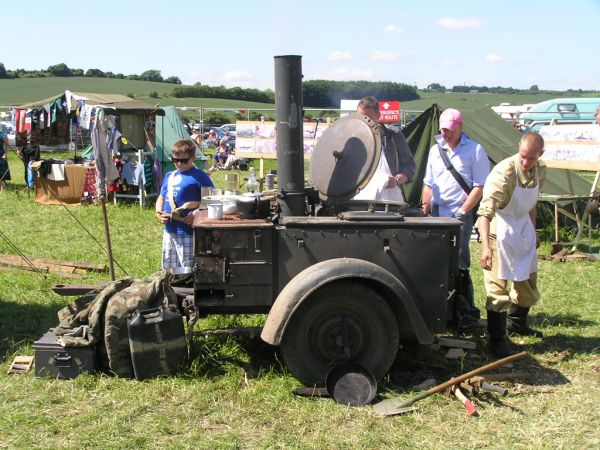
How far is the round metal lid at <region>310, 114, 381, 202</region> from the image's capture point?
4.41 m

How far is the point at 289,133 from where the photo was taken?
14.4 feet

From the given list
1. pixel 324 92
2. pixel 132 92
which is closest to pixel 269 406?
pixel 324 92

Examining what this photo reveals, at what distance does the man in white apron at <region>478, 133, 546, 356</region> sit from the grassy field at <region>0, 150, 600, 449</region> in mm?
409

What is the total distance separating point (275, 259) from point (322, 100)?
31230mm

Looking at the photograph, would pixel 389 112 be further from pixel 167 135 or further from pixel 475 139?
pixel 475 139

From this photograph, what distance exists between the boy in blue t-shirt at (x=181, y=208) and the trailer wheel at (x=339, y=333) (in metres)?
1.46

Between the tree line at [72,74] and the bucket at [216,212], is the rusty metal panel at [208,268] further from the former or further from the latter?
the tree line at [72,74]

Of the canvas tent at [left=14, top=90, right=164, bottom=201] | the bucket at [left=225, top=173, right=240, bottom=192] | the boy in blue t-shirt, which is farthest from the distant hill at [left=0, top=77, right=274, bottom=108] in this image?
the bucket at [left=225, top=173, right=240, bottom=192]

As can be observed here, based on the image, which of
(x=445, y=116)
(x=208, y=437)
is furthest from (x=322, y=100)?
(x=208, y=437)

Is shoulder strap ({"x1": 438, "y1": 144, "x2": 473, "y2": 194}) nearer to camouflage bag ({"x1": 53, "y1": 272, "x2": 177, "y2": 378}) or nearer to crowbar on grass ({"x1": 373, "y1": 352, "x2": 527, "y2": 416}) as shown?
→ crowbar on grass ({"x1": 373, "y1": 352, "x2": 527, "y2": 416})

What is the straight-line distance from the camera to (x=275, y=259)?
4.12m

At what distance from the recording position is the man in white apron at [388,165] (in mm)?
5301

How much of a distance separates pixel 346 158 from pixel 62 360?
2.39 m

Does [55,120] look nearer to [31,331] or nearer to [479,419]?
[31,331]
